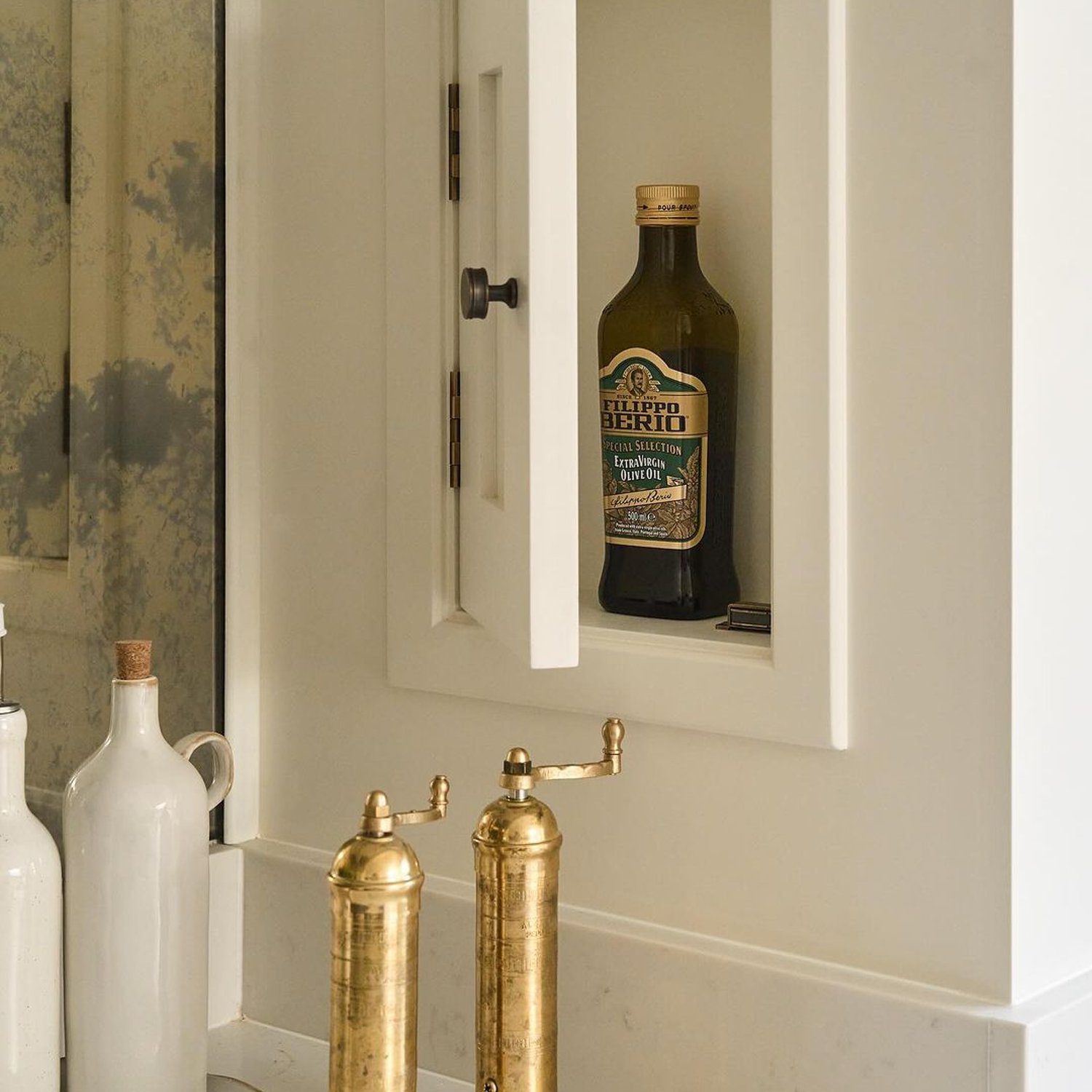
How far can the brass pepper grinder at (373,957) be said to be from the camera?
814 millimetres

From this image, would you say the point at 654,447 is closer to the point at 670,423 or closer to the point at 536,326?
the point at 670,423

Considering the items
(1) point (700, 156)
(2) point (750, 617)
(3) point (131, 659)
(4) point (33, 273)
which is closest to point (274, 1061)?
(3) point (131, 659)

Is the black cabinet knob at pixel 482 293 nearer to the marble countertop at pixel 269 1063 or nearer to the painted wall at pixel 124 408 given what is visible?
the painted wall at pixel 124 408

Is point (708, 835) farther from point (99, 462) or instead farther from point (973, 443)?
point (99, 462)

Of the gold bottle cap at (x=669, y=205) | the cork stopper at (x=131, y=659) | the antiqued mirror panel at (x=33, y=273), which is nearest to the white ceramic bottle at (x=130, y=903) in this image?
the cork stopper at (x=131, y=659)

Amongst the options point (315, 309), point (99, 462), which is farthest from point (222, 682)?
point (315, 309)

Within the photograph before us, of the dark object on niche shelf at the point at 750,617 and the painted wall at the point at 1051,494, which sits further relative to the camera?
the dark object on niche shelf at the point at 750,617

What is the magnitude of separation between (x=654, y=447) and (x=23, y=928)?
51 centimetres

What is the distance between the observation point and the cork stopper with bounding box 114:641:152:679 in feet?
3.00

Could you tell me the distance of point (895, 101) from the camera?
0.84m

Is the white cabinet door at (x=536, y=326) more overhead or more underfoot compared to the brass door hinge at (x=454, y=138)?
more underfoot

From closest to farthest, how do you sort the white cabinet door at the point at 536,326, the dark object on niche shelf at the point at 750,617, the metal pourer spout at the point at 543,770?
1. the white cabinet door at the point at 536,326
2. the metal pourer spout at the point at 543,770
3. the dark object on niche shelf at the point at 750,617

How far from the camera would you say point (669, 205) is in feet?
3.33

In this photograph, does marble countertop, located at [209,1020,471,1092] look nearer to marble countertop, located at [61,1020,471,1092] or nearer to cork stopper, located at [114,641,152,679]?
marble countertop, located at [61,1020,471,1092]
